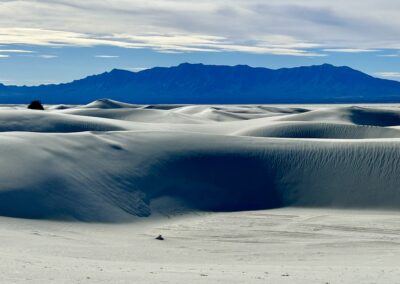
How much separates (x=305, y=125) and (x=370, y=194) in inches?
1074

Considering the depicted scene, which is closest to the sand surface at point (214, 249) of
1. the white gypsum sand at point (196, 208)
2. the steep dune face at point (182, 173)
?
the white gypsum sand at point (196, 208)

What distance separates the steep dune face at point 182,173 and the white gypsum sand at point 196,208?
65 mm

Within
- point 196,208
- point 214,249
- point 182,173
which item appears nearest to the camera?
point 214,249

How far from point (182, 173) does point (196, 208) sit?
322 cm

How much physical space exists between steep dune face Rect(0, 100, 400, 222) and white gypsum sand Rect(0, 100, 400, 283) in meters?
0.06

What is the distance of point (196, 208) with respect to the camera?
2605 cm

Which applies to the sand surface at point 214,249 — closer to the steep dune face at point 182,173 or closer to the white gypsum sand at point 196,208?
the white gypsum sand at point 196,208

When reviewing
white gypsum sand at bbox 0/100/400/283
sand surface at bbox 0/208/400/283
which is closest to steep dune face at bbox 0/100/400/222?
white gypsum sand at bbox 0/100/400/283

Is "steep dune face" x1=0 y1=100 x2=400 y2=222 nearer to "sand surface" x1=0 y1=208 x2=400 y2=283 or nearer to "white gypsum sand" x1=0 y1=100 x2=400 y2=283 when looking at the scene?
"white gypsum sand" x1=0 y1=100 x2=400 y2=283

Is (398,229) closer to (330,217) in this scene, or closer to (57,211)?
(330,217)

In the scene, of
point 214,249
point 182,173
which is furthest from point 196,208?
point 214,249

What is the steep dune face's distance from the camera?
78.0ft

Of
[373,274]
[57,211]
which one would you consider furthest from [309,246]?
[57,211]

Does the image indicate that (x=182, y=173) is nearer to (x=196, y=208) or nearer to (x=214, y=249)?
(x=196, y=208)
